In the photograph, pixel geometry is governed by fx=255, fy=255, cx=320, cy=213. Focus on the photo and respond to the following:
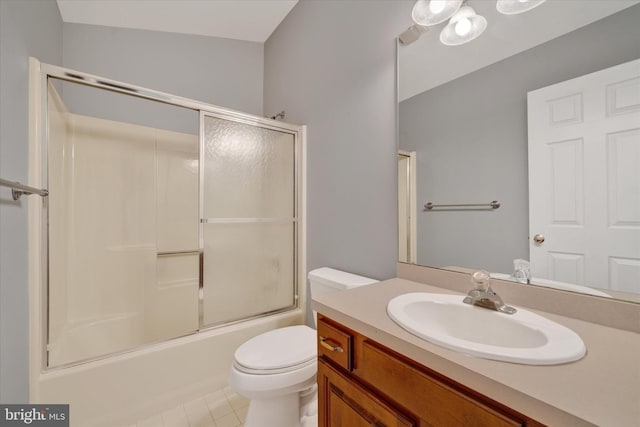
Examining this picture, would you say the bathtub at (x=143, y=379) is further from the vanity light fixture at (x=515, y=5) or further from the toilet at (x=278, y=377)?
the vanity light fixture at (x=515, y=5)

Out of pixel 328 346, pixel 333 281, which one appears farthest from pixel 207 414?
pixel 328 346

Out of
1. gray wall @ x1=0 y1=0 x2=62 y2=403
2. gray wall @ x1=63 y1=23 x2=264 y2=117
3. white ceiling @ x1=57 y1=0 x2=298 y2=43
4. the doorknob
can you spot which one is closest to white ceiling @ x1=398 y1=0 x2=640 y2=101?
the doorknob

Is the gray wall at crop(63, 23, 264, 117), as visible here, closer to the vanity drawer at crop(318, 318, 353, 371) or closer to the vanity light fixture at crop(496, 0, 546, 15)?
the vanity light fixture at crop(496, 0, 546, 15)

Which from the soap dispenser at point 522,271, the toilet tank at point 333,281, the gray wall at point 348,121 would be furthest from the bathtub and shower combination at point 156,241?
the soap dispenser at point 522,271

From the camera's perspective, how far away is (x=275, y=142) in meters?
1.97

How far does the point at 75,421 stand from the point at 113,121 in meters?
1.92

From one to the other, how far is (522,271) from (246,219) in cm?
155

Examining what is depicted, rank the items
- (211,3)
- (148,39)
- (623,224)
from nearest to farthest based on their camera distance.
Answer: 1. (623,224)
2. (211,3)
3. (148,39)

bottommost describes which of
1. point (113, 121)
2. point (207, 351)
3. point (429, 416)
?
point (207, 351)

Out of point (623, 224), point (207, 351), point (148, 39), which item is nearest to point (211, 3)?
point (148, 39)

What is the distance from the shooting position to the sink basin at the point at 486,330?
53 cm

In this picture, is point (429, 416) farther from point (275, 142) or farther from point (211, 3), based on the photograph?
point (211, 3)

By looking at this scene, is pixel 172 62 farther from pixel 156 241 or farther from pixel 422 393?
pixel 422 393

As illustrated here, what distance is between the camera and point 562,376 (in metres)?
0.47
